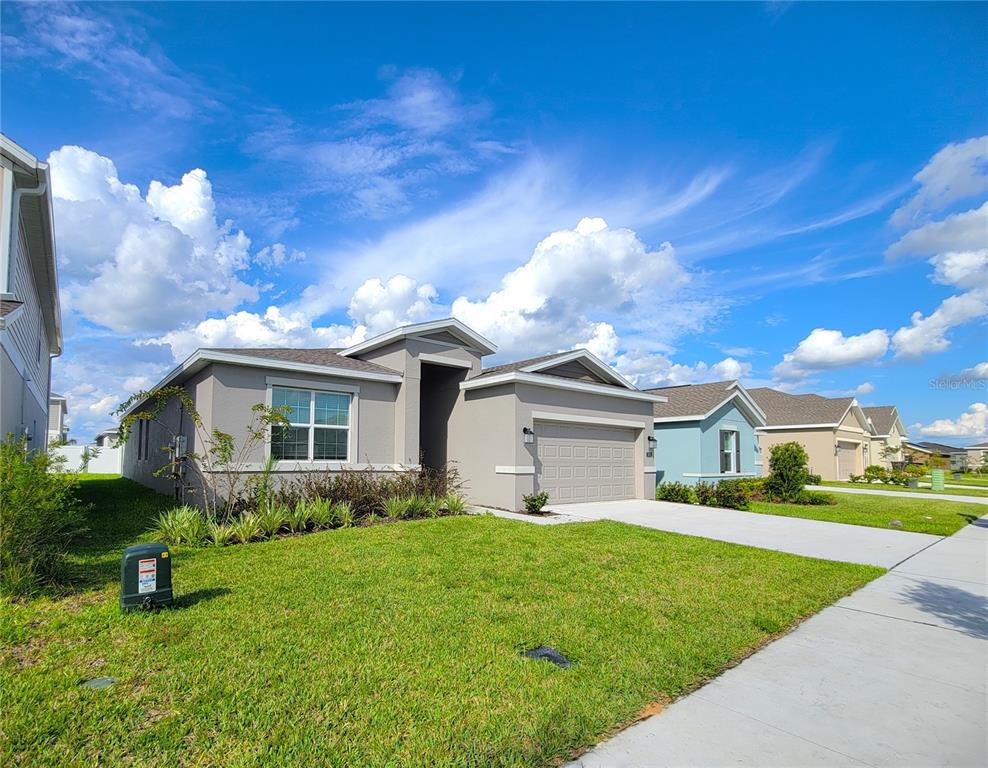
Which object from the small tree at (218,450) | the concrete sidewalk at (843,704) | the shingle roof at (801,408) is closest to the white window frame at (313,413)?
the small tree at (218,450)

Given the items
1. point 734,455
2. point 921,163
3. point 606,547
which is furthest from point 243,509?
point 734,455

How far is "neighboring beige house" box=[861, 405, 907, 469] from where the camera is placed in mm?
A: 38812

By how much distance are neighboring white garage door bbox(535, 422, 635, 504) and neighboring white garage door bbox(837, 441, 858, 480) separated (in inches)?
856

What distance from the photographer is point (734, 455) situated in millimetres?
21219

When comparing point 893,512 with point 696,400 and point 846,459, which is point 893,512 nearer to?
point 696,400

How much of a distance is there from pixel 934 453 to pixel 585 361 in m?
53.6

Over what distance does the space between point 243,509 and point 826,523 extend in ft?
44.0

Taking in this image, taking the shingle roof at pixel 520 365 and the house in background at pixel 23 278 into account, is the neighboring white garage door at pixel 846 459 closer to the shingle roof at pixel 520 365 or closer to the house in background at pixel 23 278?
the shingle roof at pixel 520 365

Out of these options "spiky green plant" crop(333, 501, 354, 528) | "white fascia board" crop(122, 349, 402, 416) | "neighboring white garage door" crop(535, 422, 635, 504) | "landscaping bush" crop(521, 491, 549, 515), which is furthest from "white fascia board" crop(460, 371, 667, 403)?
"spiky green plant" crop(333, 501, 354, 528)

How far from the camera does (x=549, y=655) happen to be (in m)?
4.44

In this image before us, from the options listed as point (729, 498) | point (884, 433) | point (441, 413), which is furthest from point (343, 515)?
point (884, 433)

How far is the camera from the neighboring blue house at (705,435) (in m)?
19.7

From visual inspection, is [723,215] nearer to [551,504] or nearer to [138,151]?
[551,504]

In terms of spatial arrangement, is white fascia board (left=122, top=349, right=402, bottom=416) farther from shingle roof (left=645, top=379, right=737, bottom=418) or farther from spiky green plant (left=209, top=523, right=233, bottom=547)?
shingle roof (left=645, top=379, right=737, bottom=418)
